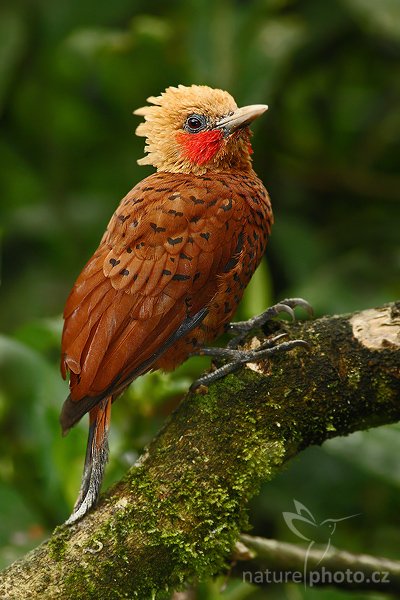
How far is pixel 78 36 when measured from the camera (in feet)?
14.1

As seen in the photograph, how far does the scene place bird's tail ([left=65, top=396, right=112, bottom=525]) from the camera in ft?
7.23

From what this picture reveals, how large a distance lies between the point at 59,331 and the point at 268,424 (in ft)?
4.23

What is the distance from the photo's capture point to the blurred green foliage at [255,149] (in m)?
3.69

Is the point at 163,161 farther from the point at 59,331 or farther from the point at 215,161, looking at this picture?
the point at 59,331

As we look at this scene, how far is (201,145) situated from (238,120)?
137mm

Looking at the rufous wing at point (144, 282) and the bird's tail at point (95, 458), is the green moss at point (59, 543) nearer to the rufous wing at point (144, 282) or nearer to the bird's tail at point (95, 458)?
the bird's tail at point (95, 458)

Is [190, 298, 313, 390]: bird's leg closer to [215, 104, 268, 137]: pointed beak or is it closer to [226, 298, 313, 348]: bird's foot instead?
[226, 298, 313, 348]: bird's foot

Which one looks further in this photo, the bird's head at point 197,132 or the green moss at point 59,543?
the bird's head at point 197,132

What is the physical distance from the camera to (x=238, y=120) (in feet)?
8.77

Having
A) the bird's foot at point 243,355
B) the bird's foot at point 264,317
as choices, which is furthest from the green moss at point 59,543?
the bird's foot at point 264,317

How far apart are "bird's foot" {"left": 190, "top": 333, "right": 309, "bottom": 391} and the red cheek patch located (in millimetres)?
690

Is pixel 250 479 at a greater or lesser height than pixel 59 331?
lesser

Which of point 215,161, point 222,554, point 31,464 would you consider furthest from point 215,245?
point 31,464

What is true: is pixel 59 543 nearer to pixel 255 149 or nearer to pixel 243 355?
pixel 243 355
